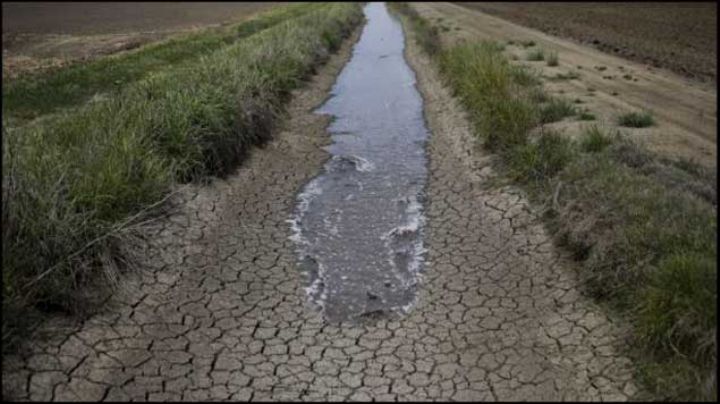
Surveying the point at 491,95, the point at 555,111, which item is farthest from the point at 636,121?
the point at 491,95

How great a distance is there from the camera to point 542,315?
5.68 m

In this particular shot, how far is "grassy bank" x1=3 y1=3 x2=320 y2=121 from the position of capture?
12.2 metres

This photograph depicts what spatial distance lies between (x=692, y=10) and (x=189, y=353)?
3499 centimetres

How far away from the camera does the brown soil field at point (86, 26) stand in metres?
19.2

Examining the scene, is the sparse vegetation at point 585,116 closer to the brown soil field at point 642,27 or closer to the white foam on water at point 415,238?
the white foam on water at point 415,238

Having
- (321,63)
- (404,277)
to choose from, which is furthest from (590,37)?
(404,277)

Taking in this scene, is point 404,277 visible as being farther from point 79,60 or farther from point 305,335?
point 79,60

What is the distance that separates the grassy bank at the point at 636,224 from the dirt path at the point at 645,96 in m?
0.86

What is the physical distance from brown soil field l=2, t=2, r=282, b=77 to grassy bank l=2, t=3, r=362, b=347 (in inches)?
272

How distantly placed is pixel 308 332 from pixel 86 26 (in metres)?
24.5

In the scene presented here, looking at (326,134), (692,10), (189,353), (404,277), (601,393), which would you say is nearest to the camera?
(601,393)

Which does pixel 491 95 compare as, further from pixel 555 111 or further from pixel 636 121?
pixel 636 121

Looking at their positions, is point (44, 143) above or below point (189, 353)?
above

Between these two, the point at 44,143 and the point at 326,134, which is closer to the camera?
the point at 44,143
